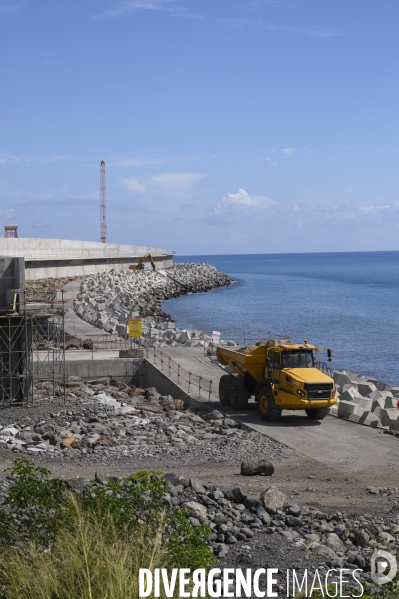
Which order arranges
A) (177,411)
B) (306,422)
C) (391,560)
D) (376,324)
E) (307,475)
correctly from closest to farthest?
(391,560) → (307,475) → (306,422) → (177,411) → (376,324)

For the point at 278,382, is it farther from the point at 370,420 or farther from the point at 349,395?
the point at 349,395

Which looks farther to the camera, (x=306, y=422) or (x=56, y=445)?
(x=306, y=422)

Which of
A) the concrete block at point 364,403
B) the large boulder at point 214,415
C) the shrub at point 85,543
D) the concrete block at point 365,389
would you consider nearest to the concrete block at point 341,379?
the concrete block at point 365,389

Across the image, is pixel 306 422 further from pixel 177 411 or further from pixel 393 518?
pixel 393 518

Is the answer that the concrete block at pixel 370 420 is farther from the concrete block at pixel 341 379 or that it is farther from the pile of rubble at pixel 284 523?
the pile of rubble at pixel 284 523

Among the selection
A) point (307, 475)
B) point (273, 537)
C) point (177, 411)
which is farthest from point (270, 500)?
point (177, 411)

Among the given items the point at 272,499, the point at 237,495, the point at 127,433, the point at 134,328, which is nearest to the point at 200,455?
the point at 127,433

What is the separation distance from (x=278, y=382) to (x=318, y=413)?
1322mm

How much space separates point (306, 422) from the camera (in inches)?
758

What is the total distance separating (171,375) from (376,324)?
39.5 m

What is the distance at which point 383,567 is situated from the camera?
973 centimetres

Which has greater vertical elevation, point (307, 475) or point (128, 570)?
point (128, 570)

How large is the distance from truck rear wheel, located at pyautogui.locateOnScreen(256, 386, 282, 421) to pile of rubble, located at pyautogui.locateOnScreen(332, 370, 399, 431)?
6.62 ft

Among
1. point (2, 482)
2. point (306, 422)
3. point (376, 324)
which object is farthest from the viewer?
point (376, 324)
